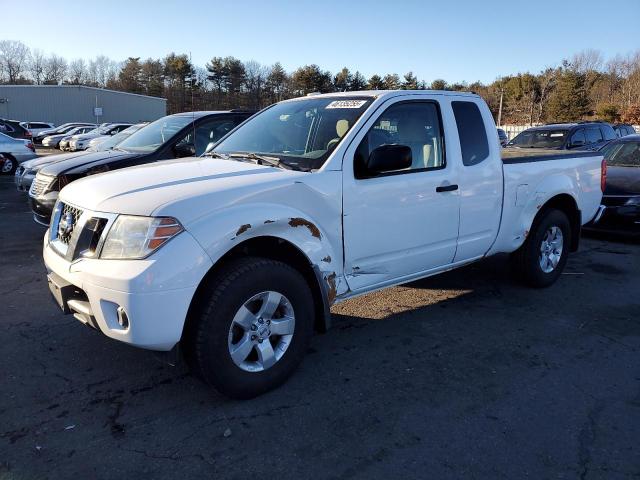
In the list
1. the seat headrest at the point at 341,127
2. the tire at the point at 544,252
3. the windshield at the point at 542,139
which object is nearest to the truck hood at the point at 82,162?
the seat headrest at the point at 341,127

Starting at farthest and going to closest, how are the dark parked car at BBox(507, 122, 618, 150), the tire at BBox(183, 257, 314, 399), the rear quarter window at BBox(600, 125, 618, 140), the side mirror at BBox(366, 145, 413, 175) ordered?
the rear quarter window at BBox(600, 125, 618, 140) < the dark parked car at BBox(507, 122, 618, 150) < the side mirror at BBox(366, 145, 413, 175) < the tire at BBox(183, 257, 314, 399)

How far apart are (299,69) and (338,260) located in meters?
55.9

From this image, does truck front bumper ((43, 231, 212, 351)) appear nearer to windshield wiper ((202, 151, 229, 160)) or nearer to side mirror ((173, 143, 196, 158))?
windshield wiper ((202, 151, 229, 160))

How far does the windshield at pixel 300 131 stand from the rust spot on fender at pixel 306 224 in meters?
0.44

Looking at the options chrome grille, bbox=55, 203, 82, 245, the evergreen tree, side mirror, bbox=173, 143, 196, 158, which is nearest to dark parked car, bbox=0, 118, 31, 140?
side mirror, bbox=173, 143, 196, 158

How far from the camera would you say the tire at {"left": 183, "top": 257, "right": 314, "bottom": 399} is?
2834 millimetres

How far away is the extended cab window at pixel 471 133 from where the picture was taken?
14.2 ft

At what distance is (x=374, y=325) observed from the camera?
4.40 metres

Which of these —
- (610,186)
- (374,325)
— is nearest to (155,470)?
(374,325)

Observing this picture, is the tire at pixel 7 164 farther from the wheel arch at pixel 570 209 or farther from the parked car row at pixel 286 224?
the wheel arch at pixel 570 209

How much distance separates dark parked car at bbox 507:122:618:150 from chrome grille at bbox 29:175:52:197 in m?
10.4

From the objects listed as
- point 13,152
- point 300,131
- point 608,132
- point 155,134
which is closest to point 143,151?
point 155,134

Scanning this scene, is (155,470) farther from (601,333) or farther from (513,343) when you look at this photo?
(601,333)

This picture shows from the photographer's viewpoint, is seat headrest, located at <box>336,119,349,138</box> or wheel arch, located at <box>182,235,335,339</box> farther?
seat headrest, located at <box>336,119,349,138</box>
